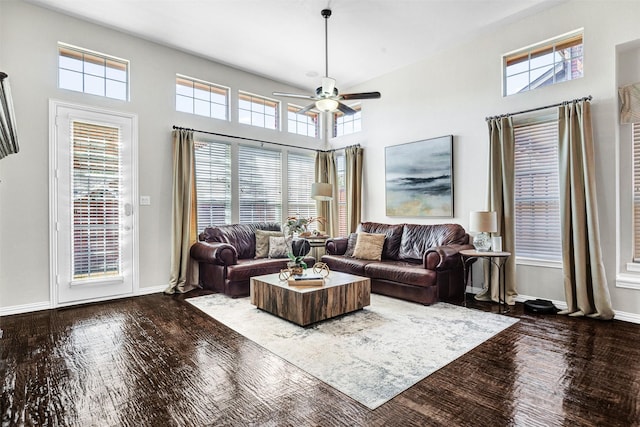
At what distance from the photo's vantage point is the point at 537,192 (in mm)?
4215

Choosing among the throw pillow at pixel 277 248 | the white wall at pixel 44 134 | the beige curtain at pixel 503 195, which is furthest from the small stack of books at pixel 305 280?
the white wall at pixel 44 134

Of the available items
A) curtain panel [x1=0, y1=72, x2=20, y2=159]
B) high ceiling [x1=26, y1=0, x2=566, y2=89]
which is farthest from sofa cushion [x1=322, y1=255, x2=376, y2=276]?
curtain panel [x1=0, y1=72, x2=20, y2=159]

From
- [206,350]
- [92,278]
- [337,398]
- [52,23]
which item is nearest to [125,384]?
[206,350]

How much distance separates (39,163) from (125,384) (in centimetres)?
319

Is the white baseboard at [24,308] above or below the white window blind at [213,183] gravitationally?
below

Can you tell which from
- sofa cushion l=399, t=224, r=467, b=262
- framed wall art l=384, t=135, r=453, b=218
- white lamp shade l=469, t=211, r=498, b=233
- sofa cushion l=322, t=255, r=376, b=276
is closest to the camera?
white lamp shade l=469, t=211, r=498, b=233

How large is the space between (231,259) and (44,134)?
268 cm

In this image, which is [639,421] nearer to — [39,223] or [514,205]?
[514,205]

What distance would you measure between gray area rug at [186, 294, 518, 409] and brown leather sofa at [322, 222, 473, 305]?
20 cm

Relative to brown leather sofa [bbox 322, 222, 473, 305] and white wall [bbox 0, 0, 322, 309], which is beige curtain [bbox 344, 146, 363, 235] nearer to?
brown leather sofa [bbox 322, 222, 473, 305]

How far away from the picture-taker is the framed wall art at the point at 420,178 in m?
5.09

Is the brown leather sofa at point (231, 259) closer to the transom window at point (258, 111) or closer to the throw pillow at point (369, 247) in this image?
the throw pillow at point (369, 247)

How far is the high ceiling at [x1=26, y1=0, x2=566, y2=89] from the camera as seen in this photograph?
12.9 feet

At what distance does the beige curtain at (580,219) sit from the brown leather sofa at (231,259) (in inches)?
116
